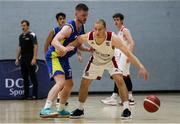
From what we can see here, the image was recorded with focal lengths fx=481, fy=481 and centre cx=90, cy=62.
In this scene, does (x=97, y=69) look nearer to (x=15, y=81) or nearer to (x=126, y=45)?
(x=126, y=45)

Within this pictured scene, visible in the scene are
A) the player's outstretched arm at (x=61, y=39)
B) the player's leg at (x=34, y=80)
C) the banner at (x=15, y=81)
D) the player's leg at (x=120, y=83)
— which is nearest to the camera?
the player's outstretched arm at (x=61, y=39)

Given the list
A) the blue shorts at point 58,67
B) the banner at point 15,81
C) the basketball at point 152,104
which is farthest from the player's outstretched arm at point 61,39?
the banner at point 15,81

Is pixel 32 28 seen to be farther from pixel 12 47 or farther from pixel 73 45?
pixel 73 45

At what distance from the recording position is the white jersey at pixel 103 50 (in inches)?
298

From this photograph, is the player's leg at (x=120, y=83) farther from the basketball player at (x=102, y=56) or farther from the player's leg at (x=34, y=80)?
the player's leg at (x=34, y=80)

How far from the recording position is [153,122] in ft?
23.5

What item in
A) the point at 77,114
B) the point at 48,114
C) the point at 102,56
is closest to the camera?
the point at 48,114

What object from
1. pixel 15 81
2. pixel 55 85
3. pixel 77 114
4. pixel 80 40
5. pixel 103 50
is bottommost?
pixel 77 114

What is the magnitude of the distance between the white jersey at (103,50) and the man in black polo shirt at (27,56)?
489cm

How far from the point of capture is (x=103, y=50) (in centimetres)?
766

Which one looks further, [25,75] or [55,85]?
[25,75]

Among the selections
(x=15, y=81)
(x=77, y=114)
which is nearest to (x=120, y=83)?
(x=77, y=114)

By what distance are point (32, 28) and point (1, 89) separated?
88.3 inches

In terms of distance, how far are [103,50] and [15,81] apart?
5.71 metres
